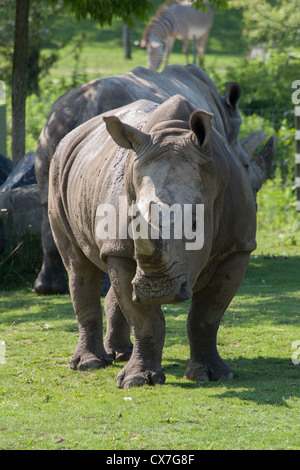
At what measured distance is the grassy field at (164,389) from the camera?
474 centimetres

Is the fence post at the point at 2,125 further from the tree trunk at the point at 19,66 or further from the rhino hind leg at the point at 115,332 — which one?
the rhino hind leg at the point at 115,332

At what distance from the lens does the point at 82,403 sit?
5.56m

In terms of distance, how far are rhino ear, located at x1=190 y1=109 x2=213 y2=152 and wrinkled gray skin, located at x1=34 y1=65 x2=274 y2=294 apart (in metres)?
3.47

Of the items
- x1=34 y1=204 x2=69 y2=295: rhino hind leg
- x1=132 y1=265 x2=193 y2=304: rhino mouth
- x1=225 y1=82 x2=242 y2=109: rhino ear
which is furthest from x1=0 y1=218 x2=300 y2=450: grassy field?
x1=225 y1=82 x2=242 y2=109: rhino ear

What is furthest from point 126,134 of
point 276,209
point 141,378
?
point 276,209

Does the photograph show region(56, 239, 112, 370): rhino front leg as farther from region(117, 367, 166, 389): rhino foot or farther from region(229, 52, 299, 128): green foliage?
region(229, 52, 299, 128): green foliage

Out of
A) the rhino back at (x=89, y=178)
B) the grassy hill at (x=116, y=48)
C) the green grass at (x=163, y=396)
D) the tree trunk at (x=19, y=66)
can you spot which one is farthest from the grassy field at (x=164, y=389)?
the grassy hill at (x=116, y=48)

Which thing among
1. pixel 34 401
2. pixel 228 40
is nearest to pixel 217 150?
pixel 34 401

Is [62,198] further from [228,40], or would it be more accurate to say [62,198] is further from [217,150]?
[228,40]

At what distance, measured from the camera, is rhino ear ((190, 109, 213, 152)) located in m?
5.15

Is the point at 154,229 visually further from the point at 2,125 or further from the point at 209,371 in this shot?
the point at 2,125

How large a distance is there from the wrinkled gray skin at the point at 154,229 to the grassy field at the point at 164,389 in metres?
0.31

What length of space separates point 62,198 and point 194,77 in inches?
159

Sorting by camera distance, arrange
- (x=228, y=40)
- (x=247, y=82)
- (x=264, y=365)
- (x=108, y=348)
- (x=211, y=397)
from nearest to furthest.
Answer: (x=211, y=397)
(x=264, y=365)
(x=108, y=348)
(x=247, y=82)
(x=228, y=40)
